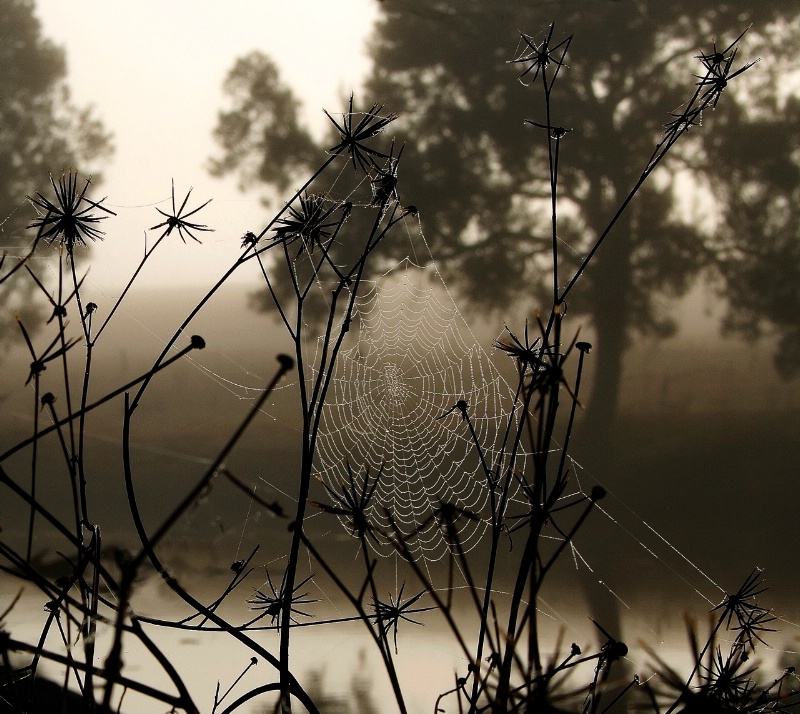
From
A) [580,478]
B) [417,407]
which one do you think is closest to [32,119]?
[417,407]

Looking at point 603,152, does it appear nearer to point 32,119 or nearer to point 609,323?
point 609,323

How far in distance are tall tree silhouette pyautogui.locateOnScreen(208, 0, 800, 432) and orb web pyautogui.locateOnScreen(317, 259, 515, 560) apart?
116 millimetres

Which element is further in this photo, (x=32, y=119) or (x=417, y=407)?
(x=417, y=407)

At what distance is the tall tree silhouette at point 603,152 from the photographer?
1281 millimetres

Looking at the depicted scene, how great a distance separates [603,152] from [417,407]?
632mm

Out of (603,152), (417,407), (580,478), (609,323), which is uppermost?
(603,152)

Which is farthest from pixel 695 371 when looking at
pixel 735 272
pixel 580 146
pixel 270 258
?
pixel 270 258

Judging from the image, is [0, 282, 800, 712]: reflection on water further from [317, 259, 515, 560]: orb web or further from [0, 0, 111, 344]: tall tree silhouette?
[0, 0, 111, 344]: tall tree silhouette

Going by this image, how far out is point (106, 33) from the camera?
1208mm

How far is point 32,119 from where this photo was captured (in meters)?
1.23

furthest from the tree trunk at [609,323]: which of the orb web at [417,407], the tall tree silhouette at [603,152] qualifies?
the orb web at [417,407]

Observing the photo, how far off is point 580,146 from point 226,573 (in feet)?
2.87

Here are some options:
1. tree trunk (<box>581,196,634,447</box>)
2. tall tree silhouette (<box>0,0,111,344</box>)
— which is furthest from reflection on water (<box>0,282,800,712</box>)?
Answer: tall tree silhouette (<box>0,0,111,344</box>)

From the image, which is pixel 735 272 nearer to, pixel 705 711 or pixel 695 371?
pixel 695 371
